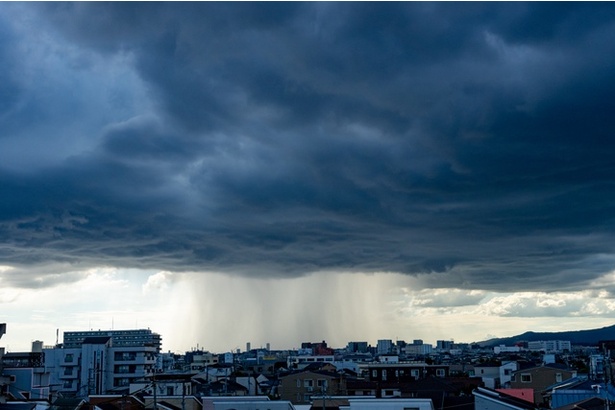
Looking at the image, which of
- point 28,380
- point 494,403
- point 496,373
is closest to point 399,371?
point 496,373

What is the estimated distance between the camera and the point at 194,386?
9825cm

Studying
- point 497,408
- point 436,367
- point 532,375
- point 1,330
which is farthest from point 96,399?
point 436,367

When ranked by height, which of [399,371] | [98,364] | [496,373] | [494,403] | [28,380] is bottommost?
[496,373]

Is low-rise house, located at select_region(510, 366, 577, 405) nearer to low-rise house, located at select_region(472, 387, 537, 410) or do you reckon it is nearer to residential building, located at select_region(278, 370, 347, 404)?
residential building, located at select_region(278, 370, 347, 404)

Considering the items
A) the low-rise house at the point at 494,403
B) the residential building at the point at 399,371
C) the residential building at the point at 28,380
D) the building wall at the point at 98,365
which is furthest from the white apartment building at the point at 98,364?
the low-rise house at the point at 494,403

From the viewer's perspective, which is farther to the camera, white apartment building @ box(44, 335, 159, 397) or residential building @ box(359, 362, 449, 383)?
white apartment building @ box(44, 335, 159, 397)

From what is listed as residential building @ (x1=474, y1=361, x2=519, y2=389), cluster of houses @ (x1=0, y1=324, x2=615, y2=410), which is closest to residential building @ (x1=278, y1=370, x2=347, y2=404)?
cluster of houses @ (x1=0, y1=324, x2=615, y2=410)

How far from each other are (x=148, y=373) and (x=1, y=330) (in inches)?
2755

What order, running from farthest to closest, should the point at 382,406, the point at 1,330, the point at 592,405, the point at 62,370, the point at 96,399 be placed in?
the point at 62,370
the point at 96,399
the point at 1,330
the point at 382,406
the point at 592,405

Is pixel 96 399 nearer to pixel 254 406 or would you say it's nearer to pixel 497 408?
pixel 254 406

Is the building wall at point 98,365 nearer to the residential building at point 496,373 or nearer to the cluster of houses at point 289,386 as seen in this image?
the cluster of houses at point 289,386

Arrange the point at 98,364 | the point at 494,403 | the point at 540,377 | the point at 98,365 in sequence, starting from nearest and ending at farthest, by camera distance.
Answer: the point at 494,403 < the point at 540,377 < the point at 98,365 < the point at 98,364

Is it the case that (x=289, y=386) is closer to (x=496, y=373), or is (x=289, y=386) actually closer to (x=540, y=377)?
(x=540, y=377)

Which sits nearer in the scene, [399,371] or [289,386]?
[289,386]
